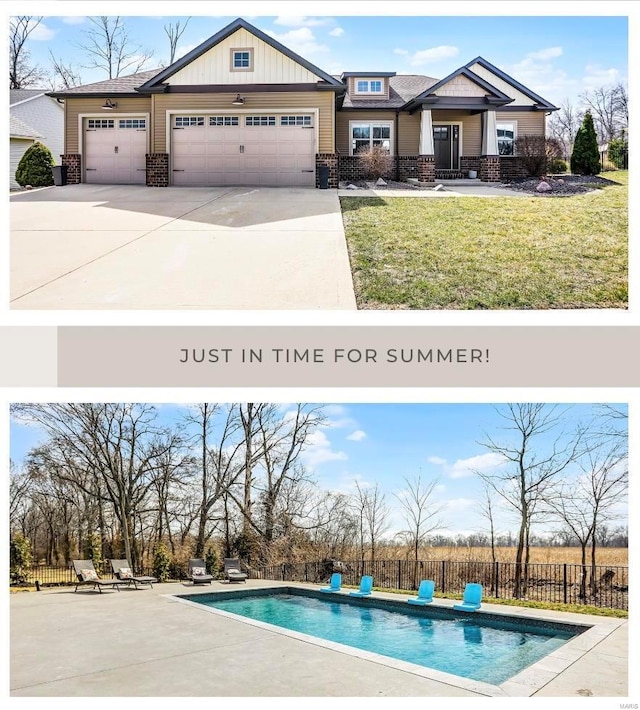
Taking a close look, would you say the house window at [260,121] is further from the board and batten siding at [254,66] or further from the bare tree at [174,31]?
the bare tree at [174,31]

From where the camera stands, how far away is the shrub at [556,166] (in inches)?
731

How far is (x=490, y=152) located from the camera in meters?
18.1

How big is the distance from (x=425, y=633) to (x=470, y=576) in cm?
281

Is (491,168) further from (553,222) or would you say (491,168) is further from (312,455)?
(312,455)

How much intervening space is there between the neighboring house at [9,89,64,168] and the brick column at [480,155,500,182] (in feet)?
43.0

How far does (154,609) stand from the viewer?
378 inches

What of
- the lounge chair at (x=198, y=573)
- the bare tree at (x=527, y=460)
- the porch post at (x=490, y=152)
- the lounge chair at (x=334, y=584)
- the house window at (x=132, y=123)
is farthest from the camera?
the porch post at (x=490, y=152)

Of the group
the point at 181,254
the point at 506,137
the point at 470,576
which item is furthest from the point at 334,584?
the point at 506,137

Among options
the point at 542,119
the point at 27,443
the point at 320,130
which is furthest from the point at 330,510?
the point at 542,119

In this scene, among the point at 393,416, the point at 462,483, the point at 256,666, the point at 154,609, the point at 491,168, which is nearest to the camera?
the point at 256,666

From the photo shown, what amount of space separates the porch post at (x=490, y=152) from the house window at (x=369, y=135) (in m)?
2.39

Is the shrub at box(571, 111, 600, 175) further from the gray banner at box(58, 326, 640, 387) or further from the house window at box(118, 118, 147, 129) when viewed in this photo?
the gray banner at box(58, 326, 640, 387)

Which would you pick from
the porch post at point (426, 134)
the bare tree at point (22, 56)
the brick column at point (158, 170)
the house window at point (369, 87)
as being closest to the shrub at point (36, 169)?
the bare tree at point (22, 56)
